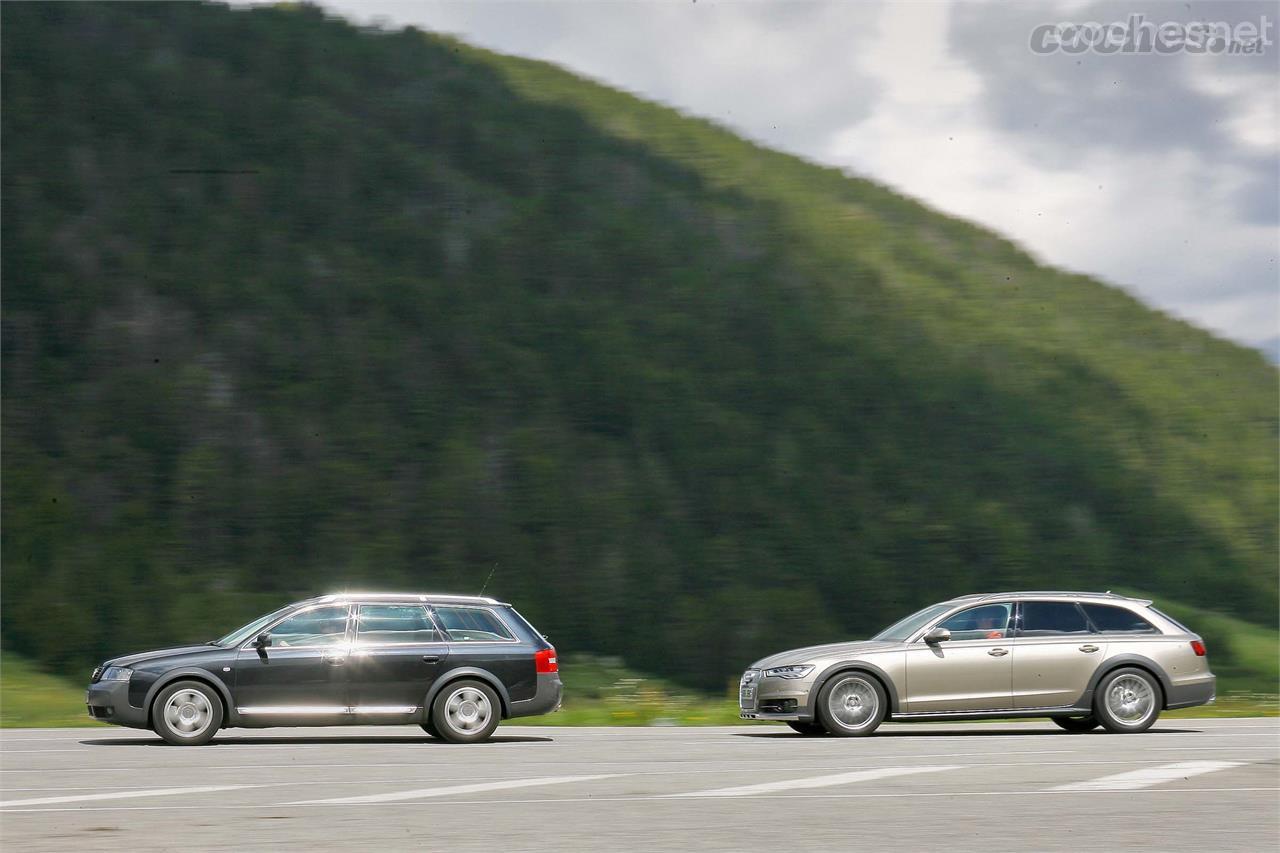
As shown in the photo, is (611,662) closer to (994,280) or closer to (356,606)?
(356,606)

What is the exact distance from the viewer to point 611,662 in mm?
33438

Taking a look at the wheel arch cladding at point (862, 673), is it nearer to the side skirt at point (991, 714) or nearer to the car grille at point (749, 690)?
the side skirt at point (991, 714)

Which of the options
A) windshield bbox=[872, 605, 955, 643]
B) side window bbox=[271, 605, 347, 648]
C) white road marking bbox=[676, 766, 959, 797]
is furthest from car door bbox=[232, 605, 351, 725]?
windshield bbox=[872, 605, 955, 643]

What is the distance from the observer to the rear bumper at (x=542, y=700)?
15.8m

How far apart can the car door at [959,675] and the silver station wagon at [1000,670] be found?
11 mm

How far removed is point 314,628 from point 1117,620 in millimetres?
8955

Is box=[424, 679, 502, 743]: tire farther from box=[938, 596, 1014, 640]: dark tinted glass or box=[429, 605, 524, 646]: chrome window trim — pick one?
box=[938, 596, 1014, 640]: dark tinted glass

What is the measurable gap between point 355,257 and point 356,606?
95.8ft

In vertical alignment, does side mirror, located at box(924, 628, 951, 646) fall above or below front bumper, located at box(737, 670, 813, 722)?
above

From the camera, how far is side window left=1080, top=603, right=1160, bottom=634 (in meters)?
16.9

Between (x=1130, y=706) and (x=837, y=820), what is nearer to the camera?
(x=837, y=820)

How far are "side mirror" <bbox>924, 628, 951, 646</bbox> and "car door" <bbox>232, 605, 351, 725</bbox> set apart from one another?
6.24 metres

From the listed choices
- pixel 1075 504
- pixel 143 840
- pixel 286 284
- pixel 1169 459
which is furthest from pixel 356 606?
pixel 1169 459

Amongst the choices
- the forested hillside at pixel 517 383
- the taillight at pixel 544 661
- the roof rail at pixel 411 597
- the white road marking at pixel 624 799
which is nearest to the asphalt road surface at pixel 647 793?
the white road marking at pixel 624 799
